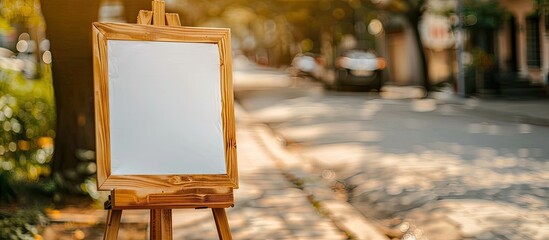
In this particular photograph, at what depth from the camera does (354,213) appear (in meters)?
9.71

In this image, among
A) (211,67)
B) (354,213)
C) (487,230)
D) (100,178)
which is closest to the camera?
(100,178)

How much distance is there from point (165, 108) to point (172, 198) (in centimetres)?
53

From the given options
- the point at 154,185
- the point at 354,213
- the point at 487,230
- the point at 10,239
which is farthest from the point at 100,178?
the point at 354,213

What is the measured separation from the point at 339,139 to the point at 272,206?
7.27m

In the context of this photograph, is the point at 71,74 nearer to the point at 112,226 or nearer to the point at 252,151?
the point at 112,226

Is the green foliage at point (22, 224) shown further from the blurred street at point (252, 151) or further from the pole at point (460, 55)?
the pole at point (460, 55)

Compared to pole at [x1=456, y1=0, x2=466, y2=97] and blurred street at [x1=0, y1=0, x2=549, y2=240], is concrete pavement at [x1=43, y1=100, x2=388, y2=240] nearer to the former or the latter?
blurred street at [x1=0, y1=0, x2=549, y2=240]

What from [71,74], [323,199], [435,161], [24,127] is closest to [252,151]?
[435,161]

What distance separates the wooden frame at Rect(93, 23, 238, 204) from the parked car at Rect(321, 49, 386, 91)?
98.0ft

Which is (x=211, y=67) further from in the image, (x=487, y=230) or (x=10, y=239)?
(x=487, y=230)

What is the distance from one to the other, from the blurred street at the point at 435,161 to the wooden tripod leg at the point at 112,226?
3716mm

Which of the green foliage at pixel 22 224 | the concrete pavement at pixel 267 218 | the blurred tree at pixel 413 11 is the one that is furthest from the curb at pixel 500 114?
the green foliage at pixel 22 224

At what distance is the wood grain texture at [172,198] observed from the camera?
529cm

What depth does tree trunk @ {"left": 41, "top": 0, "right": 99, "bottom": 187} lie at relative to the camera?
33.5 feet
